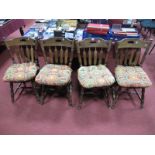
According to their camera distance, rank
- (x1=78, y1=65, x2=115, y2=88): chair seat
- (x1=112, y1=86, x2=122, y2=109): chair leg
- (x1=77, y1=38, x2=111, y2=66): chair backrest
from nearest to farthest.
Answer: (x1=78, y1=65, x2=115, y2=88): chair seat → (x1=77, y1=38, x2=111, y2=66): chair backrest → (x1=112, y1=86, x2=122, y2=109): chair leg

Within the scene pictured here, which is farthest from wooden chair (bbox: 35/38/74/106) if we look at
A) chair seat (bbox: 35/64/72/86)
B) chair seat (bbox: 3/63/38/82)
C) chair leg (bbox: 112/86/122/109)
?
chair leg (bbox: 112/86/122/109)

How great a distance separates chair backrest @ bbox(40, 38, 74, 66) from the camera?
212 centimetres

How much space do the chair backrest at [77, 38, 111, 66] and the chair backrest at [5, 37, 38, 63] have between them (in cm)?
60

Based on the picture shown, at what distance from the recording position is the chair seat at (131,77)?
1.99 m

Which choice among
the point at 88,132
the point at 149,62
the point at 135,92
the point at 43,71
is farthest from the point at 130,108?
the point at 149,62

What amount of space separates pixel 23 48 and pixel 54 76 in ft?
1.99

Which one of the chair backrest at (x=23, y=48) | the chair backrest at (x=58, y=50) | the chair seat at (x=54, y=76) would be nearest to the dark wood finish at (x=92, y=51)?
the chair backrest at (x=58, y=50)

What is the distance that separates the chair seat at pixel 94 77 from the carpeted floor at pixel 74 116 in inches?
16.8

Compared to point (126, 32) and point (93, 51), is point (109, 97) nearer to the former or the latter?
point (93, 51)

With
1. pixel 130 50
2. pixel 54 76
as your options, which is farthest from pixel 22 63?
pixel 130 50

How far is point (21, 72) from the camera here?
220 centimetres

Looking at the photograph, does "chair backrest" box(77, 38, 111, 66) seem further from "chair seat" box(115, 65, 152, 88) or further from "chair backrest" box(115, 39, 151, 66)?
"chair seat" box(115, 65, 152, 88)

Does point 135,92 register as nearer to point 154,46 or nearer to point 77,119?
point 77,119

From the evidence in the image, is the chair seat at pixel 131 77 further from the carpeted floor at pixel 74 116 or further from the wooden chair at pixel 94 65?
the carpeted floor at pixel 74 116
